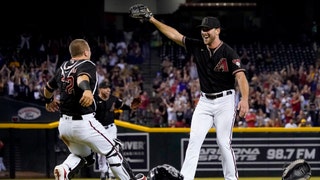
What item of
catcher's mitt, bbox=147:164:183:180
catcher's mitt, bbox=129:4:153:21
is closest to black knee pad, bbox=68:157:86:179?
catcher's mitt, bbox=129:4:153:21

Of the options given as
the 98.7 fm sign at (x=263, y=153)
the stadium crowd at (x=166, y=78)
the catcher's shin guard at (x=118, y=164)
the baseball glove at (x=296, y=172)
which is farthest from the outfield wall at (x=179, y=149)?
the baseball glove at (x=296, y=172)

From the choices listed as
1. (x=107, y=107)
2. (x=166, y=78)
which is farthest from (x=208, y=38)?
(x=166, y=78)

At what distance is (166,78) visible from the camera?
2389 cm

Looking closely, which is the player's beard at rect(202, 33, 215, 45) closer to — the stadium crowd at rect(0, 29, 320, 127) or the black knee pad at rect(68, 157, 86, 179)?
the black knee pad at rect(68, 157, 86, 179)

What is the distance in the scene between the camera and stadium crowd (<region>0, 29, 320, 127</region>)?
2062cm

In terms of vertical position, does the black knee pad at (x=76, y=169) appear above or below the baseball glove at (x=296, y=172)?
below

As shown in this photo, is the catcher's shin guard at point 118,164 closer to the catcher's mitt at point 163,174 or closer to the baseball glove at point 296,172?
the catcher's mitt at point 163,174

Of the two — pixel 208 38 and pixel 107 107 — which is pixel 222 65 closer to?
pixel 208 38

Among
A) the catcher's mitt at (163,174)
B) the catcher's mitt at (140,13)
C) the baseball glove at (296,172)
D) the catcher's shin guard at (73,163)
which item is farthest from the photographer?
the catcher's mitt at (140,13)

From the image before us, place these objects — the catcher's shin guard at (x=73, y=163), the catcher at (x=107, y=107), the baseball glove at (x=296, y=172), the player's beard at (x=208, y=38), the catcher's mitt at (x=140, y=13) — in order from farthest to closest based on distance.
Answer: the catcher at (x=107, y=107) < the catcher's mitt at (x=140, y=13) < the player's beard at (x=208, y=38) < the catcher's shin guard at (x=73, y=163) < the baseball glove at (x=296, y=172)

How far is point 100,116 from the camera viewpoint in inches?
541

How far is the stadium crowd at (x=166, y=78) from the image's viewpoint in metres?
20.6

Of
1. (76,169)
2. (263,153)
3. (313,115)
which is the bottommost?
(263,153)

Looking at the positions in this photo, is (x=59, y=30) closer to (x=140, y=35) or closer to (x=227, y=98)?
(x=140, y=35)
